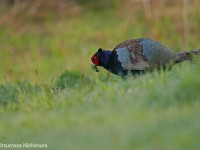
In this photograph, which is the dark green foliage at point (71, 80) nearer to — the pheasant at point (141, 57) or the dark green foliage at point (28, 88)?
the dark green foliage at point (28, 88)

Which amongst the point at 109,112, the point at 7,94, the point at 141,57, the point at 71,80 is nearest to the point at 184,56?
the point at 141,57

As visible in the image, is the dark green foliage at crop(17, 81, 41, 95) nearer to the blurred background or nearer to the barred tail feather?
the barred tail feather

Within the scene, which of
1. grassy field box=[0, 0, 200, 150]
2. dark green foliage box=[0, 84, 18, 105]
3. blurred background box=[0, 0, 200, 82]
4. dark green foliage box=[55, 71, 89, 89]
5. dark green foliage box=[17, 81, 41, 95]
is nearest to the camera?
grassy field box=[0, 0, 200, 150]

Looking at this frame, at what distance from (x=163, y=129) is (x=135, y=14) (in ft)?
29.1

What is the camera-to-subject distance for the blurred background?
12088 mm

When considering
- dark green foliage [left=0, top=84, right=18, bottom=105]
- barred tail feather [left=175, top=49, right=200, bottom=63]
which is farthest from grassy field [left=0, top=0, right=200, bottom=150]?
barred tail feather [left=175, top=49, right=200, bottom=63]

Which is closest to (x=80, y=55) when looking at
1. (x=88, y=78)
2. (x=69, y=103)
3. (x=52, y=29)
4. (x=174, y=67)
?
(x=52, y=29)

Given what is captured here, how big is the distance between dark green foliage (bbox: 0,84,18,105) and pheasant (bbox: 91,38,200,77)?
3.90 feet

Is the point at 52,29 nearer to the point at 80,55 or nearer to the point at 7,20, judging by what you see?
the point at 7,20

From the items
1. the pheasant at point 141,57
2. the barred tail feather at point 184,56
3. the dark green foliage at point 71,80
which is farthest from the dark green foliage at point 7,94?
the barred tail feather at point 184,56

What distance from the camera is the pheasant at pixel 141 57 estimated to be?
7391 millimetres

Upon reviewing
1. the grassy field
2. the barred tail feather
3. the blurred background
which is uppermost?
the blurred background

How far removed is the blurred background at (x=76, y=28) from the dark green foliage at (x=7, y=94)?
3.17 m

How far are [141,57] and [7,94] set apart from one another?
156 centimetres
